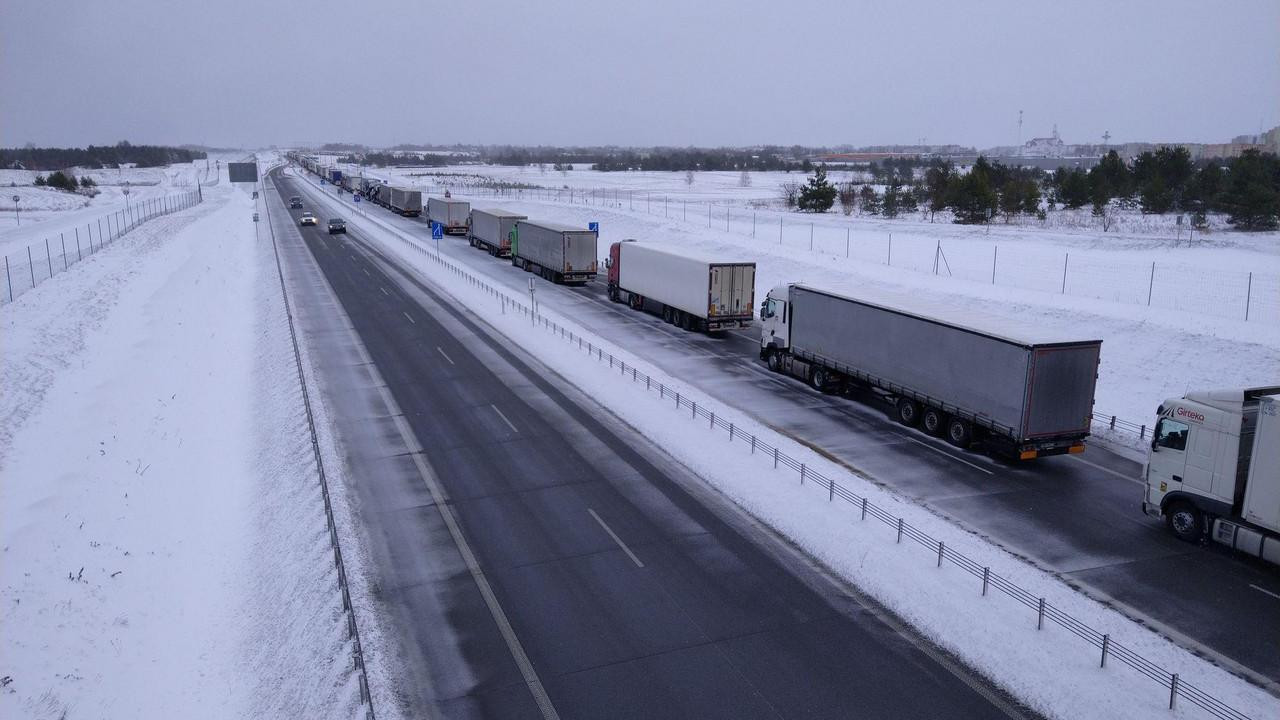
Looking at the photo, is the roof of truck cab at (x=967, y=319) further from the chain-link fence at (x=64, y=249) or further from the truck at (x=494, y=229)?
the chain-link fence at (x=64, y=249)

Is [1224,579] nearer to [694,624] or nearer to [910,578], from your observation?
[910,578]

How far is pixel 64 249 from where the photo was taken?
193 ft

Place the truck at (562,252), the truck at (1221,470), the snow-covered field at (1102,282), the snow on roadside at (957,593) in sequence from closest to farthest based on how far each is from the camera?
the snow on roadside at (957,593)
the truck at (1221,470)
the snow-covered field at (1102,282)
the truck at (562,252)

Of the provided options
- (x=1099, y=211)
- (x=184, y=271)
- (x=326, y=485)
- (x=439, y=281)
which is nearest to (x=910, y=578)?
(x=326, y=485)

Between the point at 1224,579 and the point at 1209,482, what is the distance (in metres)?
1.95

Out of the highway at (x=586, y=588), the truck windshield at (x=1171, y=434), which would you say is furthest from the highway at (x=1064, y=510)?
the highway at (x=586, y=588)

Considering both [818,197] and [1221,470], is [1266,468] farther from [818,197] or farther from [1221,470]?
[818,197]

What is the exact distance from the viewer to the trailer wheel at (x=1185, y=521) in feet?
56.1

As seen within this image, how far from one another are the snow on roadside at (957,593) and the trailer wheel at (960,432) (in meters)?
4.15

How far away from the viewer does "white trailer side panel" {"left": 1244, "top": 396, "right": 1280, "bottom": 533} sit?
15.2m

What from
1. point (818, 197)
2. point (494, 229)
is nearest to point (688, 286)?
point (494, 229)

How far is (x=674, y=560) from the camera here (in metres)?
16.1

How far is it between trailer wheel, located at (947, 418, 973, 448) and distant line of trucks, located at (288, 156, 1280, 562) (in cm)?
3

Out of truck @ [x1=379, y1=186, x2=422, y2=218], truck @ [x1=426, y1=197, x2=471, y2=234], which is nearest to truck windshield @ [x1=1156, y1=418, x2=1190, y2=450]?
truck @ [x1=426, y1=197, x2=471, y2=234]
